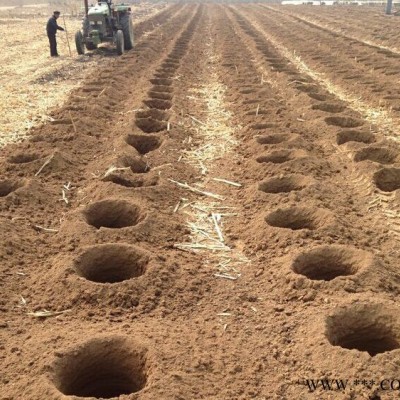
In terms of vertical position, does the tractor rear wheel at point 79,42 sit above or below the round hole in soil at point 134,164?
above

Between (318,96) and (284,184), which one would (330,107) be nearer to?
(318,96)

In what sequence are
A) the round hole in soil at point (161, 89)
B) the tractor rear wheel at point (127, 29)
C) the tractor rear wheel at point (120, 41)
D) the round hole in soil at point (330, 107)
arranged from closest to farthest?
1. the round hole in soil at point (330, 107)
2. the round hole in soil at point (161, 89)
3. the tractor rear wheel at point (120, 41)
4. the tractor rear wheel at point (127, 29)

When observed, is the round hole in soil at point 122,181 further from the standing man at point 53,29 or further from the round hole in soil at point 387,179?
the standing man at point 53,29

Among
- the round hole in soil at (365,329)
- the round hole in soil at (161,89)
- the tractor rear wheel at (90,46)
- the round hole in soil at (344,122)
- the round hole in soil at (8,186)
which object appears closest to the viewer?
the round hole in soil at (365,329)

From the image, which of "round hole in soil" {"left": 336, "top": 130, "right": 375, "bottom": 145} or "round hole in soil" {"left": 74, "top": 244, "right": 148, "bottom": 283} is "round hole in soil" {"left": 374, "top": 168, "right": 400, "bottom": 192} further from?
"round hole in soil" {"left": 74, "top": 244, "right": 148, "bottom": 283}

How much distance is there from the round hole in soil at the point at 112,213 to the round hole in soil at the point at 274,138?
339 centimetres

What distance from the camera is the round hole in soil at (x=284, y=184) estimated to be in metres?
7.12

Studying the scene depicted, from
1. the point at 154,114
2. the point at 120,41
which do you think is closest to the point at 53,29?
the point at 120,41

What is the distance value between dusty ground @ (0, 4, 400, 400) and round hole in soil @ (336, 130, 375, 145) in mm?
27

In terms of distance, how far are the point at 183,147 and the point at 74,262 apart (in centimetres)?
418

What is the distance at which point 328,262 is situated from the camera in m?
5.30

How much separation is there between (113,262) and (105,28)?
14645 mm

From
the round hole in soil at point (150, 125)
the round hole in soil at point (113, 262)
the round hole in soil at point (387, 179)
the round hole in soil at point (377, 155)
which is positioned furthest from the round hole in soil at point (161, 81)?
the round hole in soil at point (113, 262)

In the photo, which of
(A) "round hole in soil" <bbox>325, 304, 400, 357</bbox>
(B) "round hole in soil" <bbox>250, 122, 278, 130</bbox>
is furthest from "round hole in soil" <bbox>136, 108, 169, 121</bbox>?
(A) "round hole in soil" <bbox>325, 304, 400, 357</bbox>
